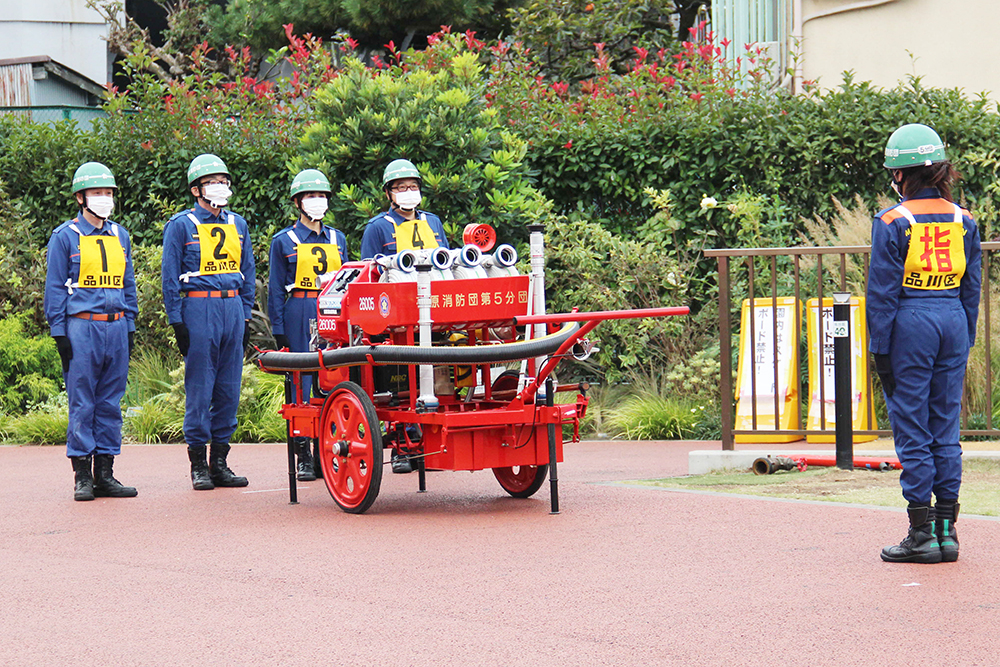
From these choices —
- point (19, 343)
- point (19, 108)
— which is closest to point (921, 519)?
point (19, 343)

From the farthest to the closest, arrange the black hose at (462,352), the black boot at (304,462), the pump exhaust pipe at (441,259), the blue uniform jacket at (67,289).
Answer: the black boot at (304,462), the blue uniform jacket at (67,289), the pump exhaust pipe at (441,259), the black hose at (462,352)

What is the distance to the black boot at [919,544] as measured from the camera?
6086 millimetres

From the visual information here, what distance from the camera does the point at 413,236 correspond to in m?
9.38

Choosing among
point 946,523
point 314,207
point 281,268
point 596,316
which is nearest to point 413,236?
point 314,207

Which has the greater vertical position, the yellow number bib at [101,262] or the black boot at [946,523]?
the yellow number bib at [101,262]

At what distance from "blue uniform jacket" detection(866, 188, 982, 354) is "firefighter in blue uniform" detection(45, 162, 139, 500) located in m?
5.23

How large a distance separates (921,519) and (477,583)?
2046 mm

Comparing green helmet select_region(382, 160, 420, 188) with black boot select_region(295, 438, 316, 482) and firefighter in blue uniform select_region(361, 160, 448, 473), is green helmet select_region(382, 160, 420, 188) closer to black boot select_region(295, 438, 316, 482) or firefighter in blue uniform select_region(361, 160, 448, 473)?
firefighter in blue uniform select_region(361, 160, 448, 473)

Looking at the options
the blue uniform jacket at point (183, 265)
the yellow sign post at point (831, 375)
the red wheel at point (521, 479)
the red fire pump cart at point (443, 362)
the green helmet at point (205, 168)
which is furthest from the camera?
the yellow sign post at point (831, 375)

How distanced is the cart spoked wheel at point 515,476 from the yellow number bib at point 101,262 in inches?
109

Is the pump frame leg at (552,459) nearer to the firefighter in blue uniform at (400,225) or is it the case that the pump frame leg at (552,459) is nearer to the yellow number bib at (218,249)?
the firefighter in blue uniform at (400,225)

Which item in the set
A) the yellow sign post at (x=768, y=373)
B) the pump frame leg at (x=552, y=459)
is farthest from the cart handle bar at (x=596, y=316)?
the yellow sign post at (x=768, y=373)

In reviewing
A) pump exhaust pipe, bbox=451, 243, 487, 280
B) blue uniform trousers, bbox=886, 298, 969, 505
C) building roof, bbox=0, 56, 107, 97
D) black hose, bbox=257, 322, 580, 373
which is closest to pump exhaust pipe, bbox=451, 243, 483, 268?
pump exhaust pipe, bbox=451, 243, 487, 280

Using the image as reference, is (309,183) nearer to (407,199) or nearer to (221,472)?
(407,199)
